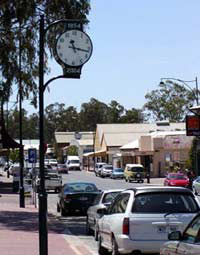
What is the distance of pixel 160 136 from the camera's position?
277ft

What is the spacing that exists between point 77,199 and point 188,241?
2101 cm

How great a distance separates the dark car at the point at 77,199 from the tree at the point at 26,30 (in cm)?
429

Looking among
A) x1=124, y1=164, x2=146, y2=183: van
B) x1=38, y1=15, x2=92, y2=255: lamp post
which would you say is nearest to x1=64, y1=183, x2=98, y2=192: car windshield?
x1=38, y1=15, x2=92, y2=255: lamp post

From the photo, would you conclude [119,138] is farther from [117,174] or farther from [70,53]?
[70,53]

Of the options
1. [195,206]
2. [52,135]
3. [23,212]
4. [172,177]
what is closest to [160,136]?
[172,177]

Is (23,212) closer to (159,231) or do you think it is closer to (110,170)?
(159,231)

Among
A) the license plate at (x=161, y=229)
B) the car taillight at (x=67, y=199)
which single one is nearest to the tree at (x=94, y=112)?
the car taillight at (x=67, y=199)

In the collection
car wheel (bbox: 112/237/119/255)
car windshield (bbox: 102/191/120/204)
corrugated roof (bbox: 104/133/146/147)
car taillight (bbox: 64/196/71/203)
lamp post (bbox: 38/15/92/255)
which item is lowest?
car taillight (bbox: 64/196/71/203)

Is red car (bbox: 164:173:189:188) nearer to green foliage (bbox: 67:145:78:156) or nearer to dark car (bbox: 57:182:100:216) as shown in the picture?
dark car (bbox: 57:182:100:216)

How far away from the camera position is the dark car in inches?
1171

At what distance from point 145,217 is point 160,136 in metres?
71.2

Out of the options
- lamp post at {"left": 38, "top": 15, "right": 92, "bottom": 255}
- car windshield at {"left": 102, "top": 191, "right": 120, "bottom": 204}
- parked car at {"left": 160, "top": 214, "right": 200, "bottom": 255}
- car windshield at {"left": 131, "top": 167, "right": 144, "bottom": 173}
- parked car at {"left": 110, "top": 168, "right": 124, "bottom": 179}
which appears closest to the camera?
parked car at {"left": 160, "top": 214, "right": 200, "bottom": 255}

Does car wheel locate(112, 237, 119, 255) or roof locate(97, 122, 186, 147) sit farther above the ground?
roof locate(97, 122, 186, 147)

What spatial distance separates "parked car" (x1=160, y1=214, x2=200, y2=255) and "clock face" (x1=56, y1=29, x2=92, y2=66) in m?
4.54
